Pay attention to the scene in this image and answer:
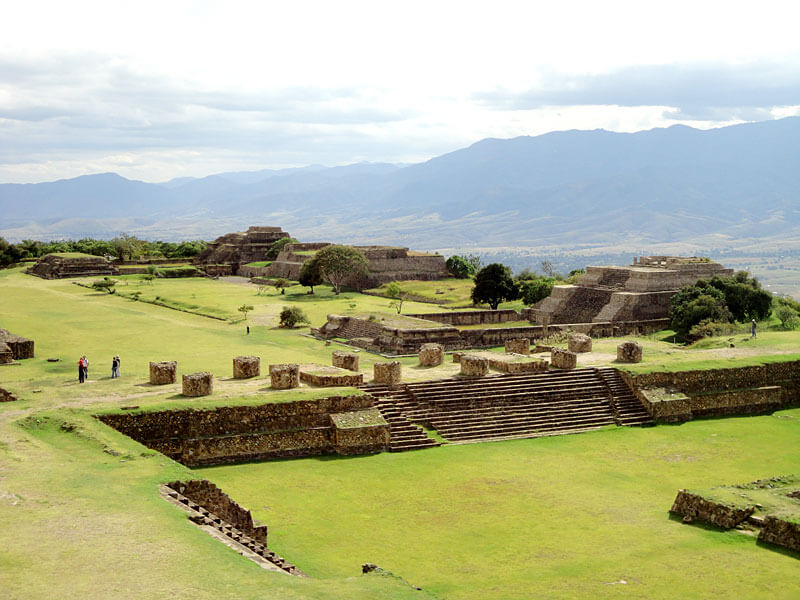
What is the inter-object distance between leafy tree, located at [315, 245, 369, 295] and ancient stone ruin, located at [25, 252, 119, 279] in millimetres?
23932

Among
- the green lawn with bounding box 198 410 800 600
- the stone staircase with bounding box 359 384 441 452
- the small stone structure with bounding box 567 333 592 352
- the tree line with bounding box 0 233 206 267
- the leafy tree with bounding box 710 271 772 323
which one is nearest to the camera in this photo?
the green lawn with bounding box 198 410 800 600

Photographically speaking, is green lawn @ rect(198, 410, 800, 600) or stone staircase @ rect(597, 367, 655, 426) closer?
green lawn @ rect(198, 410, 800, 600)

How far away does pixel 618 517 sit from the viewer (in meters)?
18.5

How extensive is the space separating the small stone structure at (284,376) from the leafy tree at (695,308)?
2524 centimetres

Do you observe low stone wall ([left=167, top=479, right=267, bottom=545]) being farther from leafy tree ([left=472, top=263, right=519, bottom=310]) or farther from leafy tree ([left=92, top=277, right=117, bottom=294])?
leafy tree ([left=92, top=277, right=117, bottom=294])

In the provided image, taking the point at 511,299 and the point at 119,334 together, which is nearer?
the point at 119,334

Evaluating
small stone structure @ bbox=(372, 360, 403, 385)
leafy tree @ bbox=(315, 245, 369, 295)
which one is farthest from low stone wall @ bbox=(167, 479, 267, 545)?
leafy tree @ bbox=(315, 245, 369, 295)

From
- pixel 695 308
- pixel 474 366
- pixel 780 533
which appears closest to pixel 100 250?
pixel 695 308

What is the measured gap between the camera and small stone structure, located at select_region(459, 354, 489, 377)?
28.0 metres

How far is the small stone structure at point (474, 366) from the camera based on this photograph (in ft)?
92.0

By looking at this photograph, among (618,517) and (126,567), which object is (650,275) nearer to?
(618,517)

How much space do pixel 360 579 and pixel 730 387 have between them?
2060 centimetres

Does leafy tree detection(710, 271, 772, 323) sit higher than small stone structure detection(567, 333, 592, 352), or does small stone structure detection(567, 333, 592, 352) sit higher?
leafy tree detection(710, 271, 772, 323)

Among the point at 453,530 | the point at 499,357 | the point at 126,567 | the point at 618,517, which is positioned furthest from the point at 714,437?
the point at 126,567
